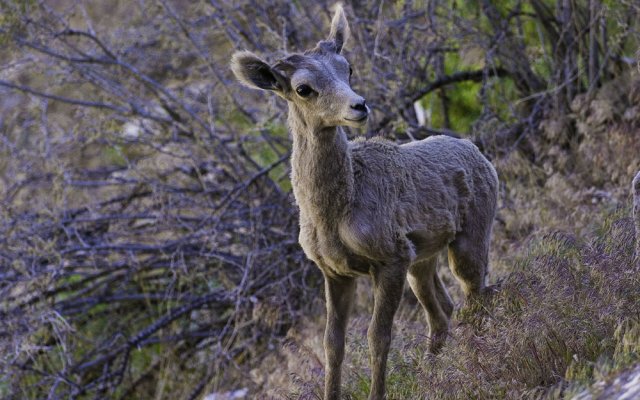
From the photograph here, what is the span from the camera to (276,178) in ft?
40.4

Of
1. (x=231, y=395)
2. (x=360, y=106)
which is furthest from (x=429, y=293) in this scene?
(x=231, y=395)

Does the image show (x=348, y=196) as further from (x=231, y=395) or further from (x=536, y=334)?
(x=231, y=395)

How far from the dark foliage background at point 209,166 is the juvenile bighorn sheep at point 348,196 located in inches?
149

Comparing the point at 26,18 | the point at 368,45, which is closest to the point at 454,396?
the point at 368,45

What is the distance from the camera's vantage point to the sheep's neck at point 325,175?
5.78m

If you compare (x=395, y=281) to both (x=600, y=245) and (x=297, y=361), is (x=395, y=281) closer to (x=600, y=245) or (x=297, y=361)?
(x=600, y=245)

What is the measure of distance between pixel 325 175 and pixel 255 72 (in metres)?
0.80

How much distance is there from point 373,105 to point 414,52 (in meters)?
1.29

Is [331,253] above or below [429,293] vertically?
above

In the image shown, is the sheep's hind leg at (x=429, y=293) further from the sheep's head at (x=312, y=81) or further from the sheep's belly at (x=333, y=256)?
the sheep's head at (x=312, y=81)

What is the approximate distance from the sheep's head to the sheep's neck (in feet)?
0.35

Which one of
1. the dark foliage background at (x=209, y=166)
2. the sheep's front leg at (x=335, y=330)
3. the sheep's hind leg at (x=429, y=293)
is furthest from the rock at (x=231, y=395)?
the sheep's front leg at (x=335, y=330)

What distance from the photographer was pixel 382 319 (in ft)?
19.0

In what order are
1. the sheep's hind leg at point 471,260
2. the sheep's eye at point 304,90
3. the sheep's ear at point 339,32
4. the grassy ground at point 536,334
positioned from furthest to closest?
the sheep's hind leg at point 471,260 → the sheep's ear at point 339,32 → the sheep's eye at point 304,90 → the grassy ground at point 536,334
